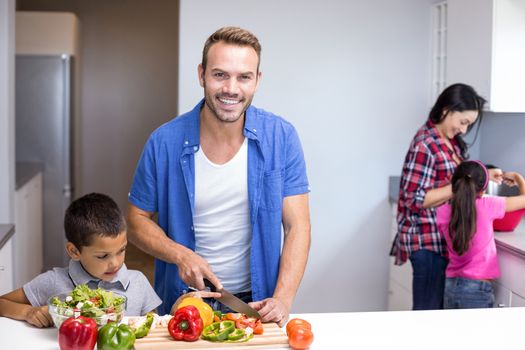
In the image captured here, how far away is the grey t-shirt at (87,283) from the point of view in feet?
6.80

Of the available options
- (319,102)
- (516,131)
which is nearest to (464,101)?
(516,131)

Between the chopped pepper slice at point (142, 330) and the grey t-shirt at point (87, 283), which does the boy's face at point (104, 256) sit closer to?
the grey t-shirt at point (87, 283)

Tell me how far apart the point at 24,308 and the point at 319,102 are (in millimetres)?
2805

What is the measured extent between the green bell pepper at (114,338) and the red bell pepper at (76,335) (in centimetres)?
2

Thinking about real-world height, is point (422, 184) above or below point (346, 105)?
below

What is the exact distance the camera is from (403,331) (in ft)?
6.32

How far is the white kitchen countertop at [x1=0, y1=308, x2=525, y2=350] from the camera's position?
1822mm

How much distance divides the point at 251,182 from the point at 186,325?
25.6 inches

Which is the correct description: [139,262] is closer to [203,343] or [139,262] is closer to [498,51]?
[498,51]

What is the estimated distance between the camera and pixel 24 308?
6.44ft

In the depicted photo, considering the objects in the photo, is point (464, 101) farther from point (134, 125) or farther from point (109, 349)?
point (134, 125)

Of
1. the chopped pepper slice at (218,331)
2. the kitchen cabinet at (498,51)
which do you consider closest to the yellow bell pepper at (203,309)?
the chopped pepper slice at (218,331)

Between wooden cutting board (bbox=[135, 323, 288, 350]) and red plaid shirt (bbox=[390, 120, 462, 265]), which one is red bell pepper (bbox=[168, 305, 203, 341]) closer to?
wooden cutting board (bbox=[135, 323, 288, 350])

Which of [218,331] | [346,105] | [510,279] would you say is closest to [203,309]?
[218,331]
